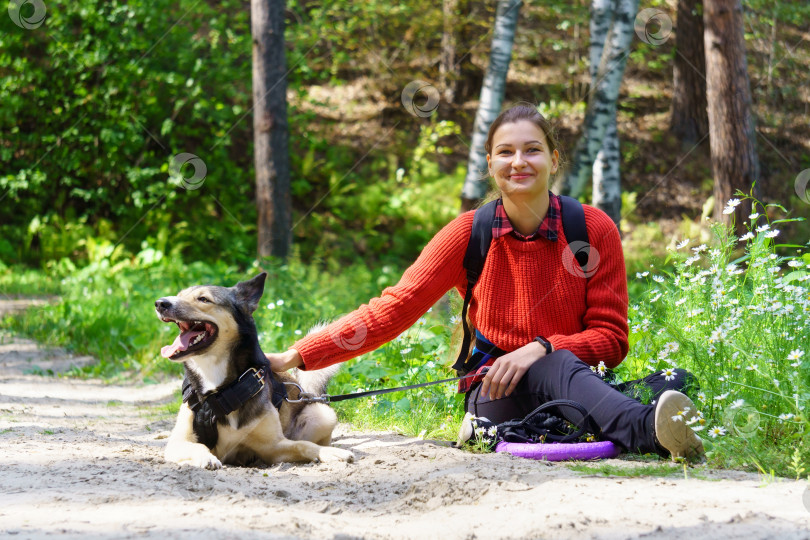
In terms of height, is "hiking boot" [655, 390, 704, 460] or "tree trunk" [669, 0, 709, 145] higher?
"tree trunk" [669, 0, 709, 145]

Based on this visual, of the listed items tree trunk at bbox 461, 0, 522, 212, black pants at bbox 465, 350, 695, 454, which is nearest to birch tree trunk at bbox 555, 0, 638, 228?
tree trunk at bbox 461, 0, 522, 212

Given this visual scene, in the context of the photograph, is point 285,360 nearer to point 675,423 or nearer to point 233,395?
point 233,395

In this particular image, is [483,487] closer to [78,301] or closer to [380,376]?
[380,376]

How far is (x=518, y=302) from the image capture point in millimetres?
4348

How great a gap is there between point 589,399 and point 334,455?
4.74ft

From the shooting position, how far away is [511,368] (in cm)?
410

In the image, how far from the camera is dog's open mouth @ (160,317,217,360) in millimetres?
4117

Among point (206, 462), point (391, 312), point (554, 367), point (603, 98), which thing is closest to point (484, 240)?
point (391, 312)

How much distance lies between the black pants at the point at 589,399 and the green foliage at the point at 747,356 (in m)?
0.18

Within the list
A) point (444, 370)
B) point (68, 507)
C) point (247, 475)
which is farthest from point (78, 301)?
point (68, 507)

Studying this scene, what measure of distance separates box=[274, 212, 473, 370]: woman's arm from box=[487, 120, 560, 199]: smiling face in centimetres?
34

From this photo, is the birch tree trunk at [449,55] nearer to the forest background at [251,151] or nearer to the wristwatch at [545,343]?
the forest background at [251,151]

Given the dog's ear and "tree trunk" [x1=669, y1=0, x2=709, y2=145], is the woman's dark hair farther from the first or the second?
"tree trunk" [x1=669, y1=0, x2=709, y2=145]

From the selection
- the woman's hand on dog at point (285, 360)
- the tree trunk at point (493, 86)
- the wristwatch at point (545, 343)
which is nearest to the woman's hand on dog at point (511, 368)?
the wristwatch at point (545, 343)
